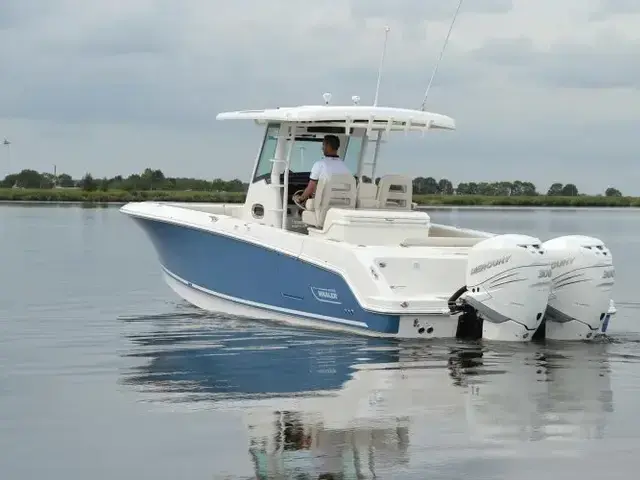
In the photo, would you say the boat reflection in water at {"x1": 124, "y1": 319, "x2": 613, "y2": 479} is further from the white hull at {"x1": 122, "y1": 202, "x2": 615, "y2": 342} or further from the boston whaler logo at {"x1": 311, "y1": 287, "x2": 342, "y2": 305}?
the boston whaler logo at {"x1": 311, "y1": 287, "x2": 342, "y2": 305}

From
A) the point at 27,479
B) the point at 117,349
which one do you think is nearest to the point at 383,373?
the point at 117,349

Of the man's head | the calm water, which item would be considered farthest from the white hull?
the man's head

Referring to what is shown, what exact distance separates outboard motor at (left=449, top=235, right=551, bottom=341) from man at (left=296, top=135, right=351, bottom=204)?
10.00ft

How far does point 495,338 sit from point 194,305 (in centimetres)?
516

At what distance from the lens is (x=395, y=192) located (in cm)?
1419

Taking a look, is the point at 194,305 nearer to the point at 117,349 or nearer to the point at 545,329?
the point at 117,349

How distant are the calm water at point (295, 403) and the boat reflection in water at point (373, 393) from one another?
0.02 m

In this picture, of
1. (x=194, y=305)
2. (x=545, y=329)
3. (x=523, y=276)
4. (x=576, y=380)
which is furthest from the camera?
(x=194, y=305)

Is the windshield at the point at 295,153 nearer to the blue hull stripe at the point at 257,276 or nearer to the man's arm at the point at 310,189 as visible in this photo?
the man's arm at the point at 310,189

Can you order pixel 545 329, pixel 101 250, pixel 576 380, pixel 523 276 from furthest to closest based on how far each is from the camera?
pixel 101 250 < pixel 545 329 < pixel 523 276 < pixel 576 380

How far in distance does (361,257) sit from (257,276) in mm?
1977

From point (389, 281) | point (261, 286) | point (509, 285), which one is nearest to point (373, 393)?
point (509, 285)

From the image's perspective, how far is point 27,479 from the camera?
6.93 metres

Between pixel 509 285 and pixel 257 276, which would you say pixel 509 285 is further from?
pixel 257 276
